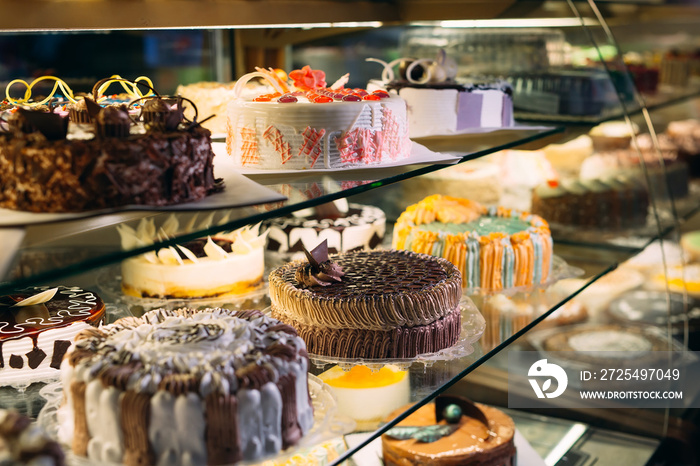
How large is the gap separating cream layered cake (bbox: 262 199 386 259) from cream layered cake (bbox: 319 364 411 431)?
28.3 inches

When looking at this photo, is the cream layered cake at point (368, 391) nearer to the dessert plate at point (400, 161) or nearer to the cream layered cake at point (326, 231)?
the dessert plate at point (400, 161)

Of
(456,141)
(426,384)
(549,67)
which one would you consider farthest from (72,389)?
(549,67)

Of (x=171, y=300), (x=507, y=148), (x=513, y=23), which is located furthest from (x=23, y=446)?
(x=513, y=23)

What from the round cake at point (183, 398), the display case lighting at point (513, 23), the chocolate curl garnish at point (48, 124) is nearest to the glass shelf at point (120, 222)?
the chocolate curl garnish at point (48, 124)

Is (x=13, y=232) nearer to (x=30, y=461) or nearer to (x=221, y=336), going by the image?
(x=30, y=461)

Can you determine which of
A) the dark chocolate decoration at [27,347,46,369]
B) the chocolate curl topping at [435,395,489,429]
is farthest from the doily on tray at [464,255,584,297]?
the dark chocolate decoration at [27,347,46,369]

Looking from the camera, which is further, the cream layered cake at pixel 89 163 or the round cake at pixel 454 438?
the round cake at pixel 454 438

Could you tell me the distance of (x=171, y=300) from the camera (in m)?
2.35

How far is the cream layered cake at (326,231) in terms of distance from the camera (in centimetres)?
275

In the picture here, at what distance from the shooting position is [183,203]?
1444 mm

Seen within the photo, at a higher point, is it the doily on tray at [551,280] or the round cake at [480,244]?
the round cake at [480,244]

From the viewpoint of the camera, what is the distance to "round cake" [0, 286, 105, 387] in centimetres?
182

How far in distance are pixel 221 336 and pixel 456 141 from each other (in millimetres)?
1204

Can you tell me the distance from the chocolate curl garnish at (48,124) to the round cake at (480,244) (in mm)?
1537
